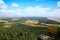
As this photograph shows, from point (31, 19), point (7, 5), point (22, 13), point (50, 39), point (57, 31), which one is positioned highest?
point (7, 5)

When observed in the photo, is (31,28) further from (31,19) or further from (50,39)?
(50,39)

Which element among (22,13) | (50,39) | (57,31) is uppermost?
(22,13)

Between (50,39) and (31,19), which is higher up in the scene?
(31,19)

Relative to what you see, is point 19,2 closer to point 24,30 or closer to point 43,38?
point 24,30

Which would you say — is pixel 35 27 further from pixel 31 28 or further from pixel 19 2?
pixel 19 2

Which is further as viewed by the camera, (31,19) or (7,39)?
(31,19)

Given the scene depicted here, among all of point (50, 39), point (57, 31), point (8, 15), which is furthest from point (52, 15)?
point (8, 15)

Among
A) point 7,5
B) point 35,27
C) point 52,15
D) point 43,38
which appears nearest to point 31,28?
point 35,27

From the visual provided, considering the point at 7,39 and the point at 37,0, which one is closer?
the point at 7,39

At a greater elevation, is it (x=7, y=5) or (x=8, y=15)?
(x=7, y=5)
